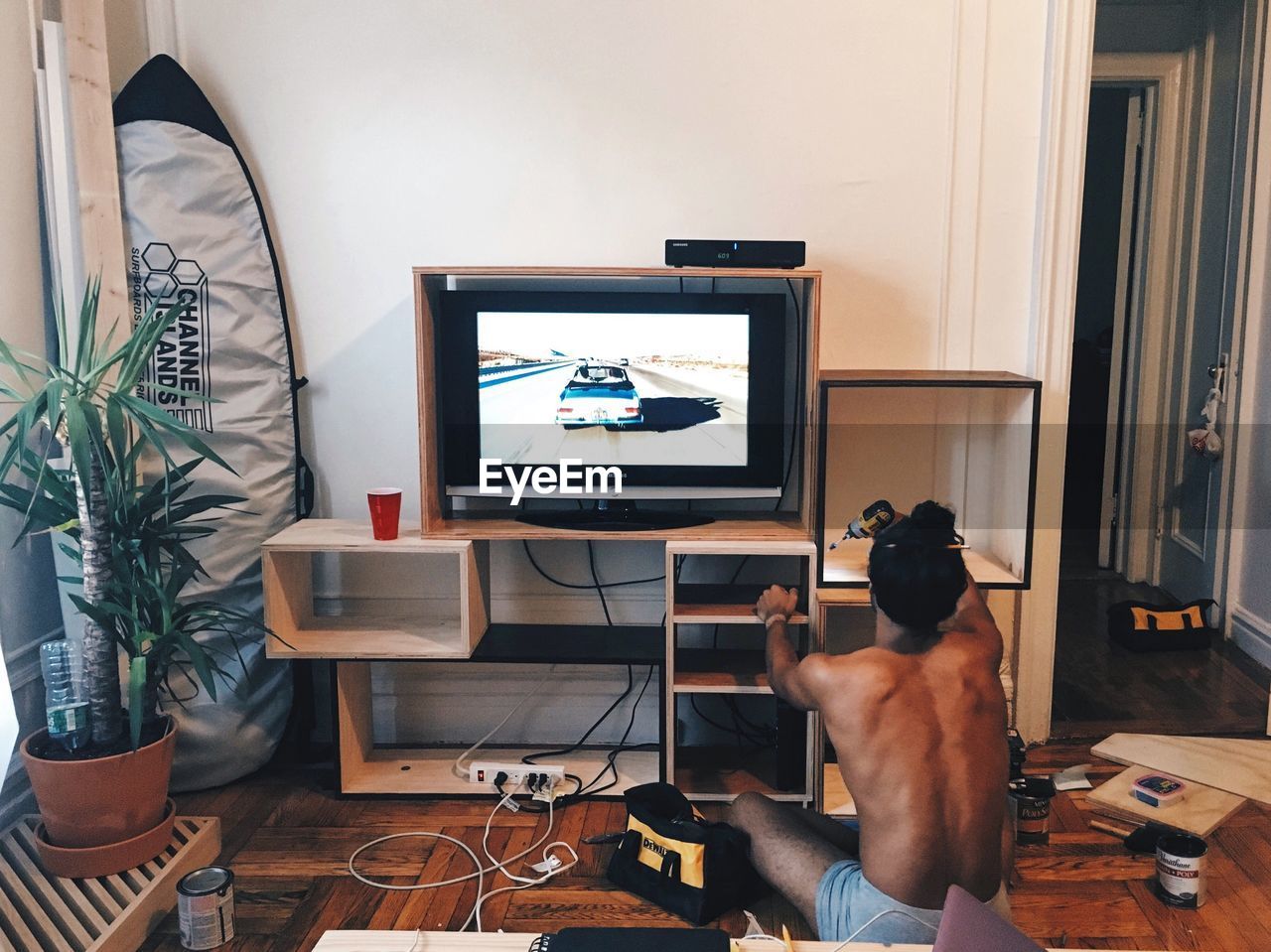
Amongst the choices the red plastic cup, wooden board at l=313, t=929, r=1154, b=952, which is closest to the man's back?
wooden board at l=313, t=929, r=1154, b=952

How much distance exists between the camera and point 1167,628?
12.7 feet

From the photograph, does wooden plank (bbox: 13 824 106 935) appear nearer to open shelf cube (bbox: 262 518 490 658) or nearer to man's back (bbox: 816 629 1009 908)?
open shelf cube (bbox: 262 518 490 658)

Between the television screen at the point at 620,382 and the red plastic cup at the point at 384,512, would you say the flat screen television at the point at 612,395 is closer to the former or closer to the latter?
the television screen at the point at 620,382

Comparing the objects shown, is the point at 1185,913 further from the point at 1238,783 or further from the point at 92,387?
the point at 92,387

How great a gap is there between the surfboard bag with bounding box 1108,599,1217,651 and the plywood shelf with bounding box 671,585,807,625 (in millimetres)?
1739

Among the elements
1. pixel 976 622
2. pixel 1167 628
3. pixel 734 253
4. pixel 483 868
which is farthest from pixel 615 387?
pixel 1167 628

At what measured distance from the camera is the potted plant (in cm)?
219

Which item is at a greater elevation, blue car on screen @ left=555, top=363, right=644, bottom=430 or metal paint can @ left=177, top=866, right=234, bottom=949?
blue car on screen @ left=555, top=363, right=644, bottom=430

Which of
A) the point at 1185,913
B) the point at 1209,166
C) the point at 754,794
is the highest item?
the point at 1209,166

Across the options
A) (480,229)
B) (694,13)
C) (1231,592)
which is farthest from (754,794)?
(1231,592)

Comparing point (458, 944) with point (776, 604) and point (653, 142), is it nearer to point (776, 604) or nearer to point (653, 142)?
point (776, 604)

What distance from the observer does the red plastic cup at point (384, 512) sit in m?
2.69

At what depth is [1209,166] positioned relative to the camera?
4.12 meters

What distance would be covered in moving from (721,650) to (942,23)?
5.80ft
